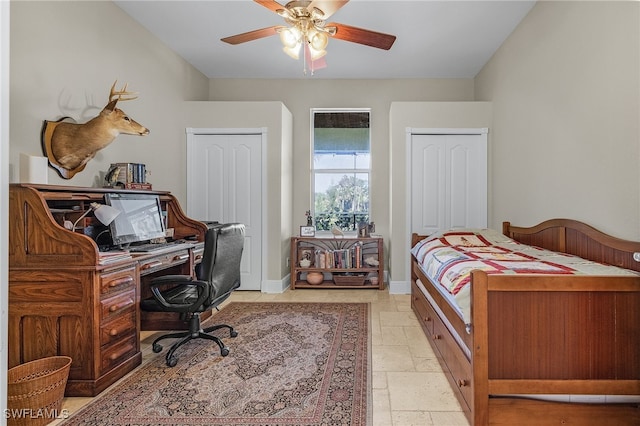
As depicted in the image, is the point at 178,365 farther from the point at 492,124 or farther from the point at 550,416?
the point at 492,124

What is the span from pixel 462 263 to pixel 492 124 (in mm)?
2942

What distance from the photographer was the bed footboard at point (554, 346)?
5.30 ft

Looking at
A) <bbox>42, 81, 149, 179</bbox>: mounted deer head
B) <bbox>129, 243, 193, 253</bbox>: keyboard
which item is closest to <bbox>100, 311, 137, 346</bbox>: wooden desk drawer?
<bbox>129, 243, 193, 253</bbox>: keyboard

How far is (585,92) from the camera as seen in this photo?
2.57m

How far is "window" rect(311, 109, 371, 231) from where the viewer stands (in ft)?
17.4

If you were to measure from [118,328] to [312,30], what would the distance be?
234 cm

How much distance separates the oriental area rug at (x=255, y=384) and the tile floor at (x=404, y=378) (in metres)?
0.09

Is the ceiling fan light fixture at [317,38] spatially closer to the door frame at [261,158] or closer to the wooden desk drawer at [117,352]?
the door frame at [261,158]

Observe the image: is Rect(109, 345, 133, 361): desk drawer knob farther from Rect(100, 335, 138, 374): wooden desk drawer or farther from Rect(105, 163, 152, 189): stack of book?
Rect(105, 163, 152, 189): stack of book

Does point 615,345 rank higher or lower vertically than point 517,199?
lower

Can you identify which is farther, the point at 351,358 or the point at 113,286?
the point at 351,358

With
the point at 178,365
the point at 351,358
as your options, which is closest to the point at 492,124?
the point at 351,358

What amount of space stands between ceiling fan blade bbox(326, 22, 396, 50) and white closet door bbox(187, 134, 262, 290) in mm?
2251

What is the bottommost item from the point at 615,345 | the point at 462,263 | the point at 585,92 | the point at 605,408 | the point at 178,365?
the point at 178,365
